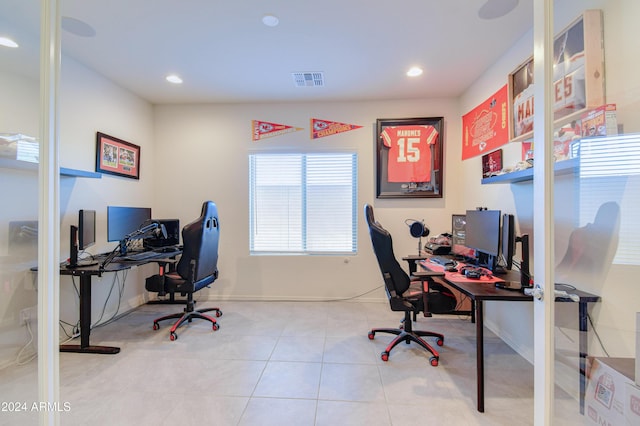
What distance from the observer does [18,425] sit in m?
1.34

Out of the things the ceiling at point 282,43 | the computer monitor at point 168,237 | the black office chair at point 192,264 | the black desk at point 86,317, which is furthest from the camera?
the computer monitor at point 168,237

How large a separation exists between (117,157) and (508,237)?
14.0 ft

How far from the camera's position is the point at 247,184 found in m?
3.80

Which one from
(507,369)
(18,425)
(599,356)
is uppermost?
(599,356)

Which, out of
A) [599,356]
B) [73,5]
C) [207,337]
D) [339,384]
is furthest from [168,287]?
[599,356]

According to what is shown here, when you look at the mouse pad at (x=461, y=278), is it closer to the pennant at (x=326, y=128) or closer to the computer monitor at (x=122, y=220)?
the pennant at (x=326, y=128)

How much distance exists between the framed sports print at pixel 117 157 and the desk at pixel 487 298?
3.82 m

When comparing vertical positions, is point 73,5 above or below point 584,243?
above

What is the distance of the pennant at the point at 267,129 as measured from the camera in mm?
3760

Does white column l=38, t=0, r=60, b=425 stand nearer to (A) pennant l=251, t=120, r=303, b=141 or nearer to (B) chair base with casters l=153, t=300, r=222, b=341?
(B) chair base with casters l=153, t=300, r=222, b=341

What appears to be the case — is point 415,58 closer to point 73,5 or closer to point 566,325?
point 566,325

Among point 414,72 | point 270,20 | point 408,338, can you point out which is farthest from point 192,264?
point 414,72

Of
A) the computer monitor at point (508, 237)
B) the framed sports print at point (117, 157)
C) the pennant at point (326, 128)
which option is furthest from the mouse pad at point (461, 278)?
the framed sports print at point (117, 157)

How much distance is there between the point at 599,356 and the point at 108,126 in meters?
4.75
